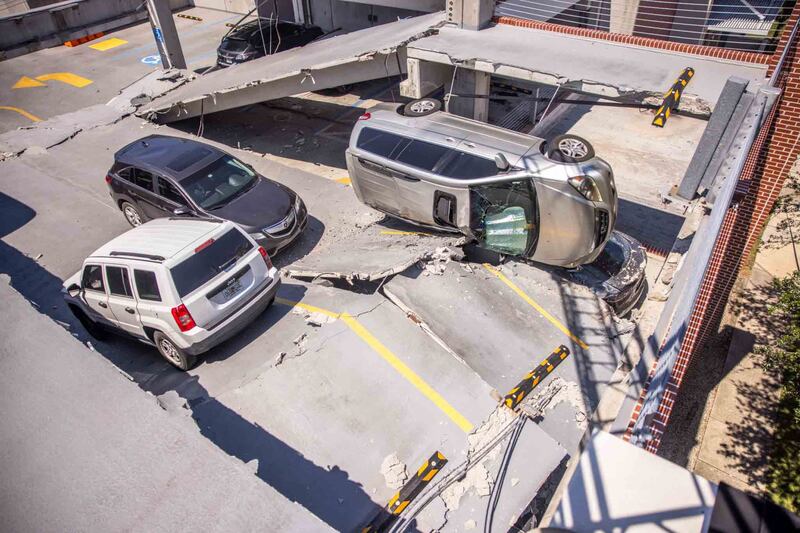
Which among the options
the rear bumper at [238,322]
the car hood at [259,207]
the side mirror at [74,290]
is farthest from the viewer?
the car hood at [259,207]

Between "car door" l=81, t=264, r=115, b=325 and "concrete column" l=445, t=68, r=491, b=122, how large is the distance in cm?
830

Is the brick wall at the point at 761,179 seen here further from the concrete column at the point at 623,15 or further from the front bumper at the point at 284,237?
the concrete column at the point at 623,15

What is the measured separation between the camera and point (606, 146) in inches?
589

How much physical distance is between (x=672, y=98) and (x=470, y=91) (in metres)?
5.00

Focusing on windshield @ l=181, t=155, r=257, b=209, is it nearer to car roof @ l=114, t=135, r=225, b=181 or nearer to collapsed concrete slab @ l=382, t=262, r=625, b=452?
car roof @ l=114, t=135, r=225, b=181

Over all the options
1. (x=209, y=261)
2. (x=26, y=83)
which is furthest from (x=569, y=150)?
(x=26, y=83)

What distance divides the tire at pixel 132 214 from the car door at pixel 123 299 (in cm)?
391

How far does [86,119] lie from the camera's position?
16109 millimetres

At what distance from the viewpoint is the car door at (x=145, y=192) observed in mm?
10539

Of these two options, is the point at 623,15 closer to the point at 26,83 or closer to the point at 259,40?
the point at 259,40

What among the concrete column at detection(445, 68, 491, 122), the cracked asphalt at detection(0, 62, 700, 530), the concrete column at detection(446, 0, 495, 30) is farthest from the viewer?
the concrete column at detection(446, 0, 495, 30)

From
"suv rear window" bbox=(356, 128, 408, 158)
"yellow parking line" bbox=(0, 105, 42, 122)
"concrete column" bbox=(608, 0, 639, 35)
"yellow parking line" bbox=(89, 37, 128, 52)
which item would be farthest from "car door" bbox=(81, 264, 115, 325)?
"yellow parking line" bbox=(89, 37, 128, 52)

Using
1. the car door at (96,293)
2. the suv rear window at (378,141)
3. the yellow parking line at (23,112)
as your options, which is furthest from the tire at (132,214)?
the yellow parking line at (23,112)

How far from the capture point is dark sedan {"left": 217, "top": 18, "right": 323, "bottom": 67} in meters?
17.7
